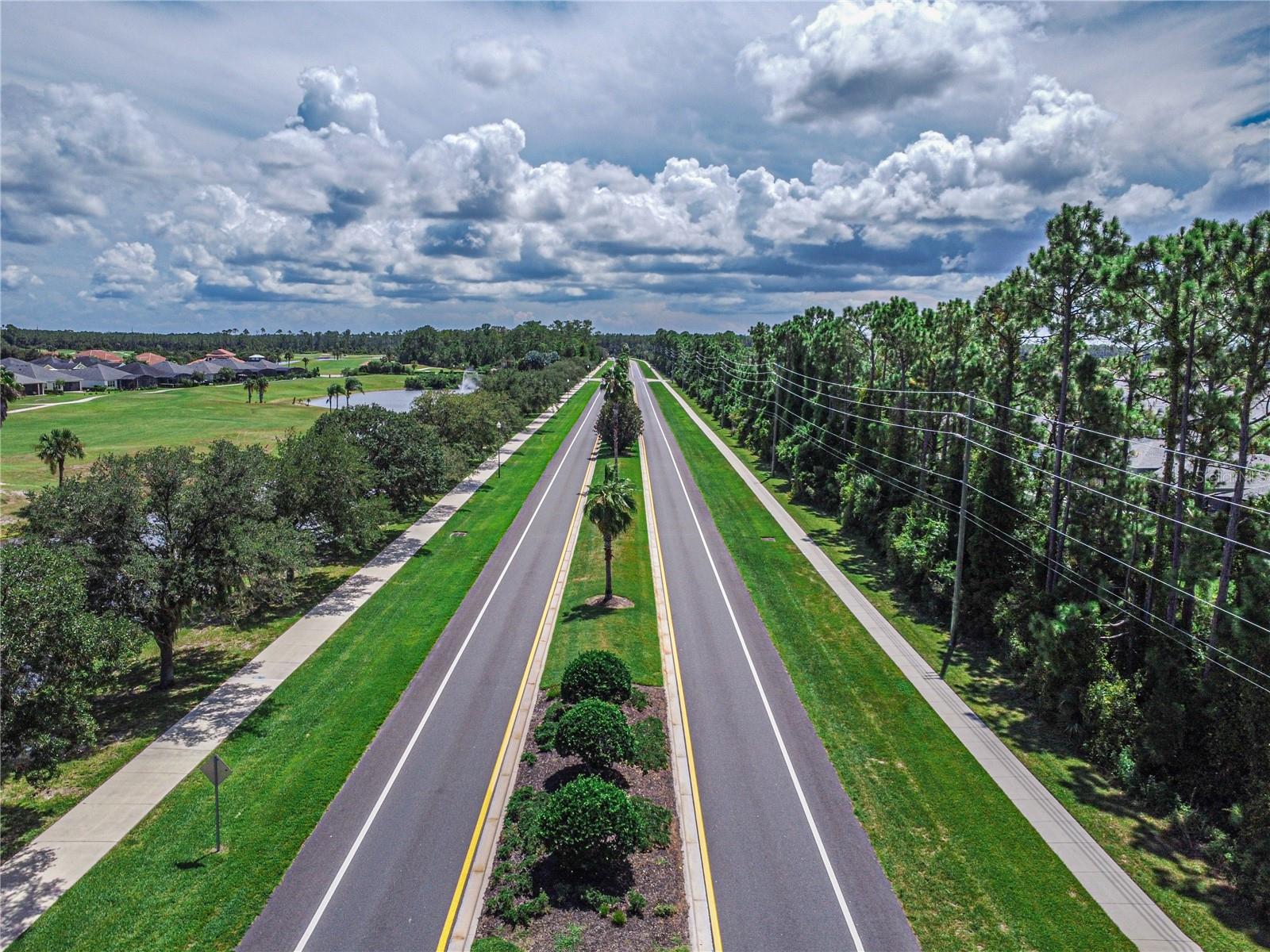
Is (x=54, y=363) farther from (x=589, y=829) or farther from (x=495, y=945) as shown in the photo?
(x=495, y=945)

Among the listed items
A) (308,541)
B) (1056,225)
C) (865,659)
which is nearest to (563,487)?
(308,541)

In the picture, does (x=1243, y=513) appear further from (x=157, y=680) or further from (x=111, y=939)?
(x=157, y=680)

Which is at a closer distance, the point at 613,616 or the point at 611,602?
the point at 613,616

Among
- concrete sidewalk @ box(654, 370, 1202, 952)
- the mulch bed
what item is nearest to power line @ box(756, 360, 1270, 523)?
concrete sidewalk @ box(654, 370, 1202, 952)

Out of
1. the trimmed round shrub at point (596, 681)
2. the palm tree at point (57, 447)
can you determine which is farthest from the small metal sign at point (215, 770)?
the palm tree at point (57, 447)

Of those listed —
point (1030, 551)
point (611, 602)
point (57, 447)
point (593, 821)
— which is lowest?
point (611, 602)

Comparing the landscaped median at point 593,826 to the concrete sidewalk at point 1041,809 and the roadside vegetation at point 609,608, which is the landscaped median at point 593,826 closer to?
the roadside vegetation at point 609,608

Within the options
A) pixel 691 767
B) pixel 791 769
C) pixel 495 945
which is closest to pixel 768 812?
pixel 791 769
